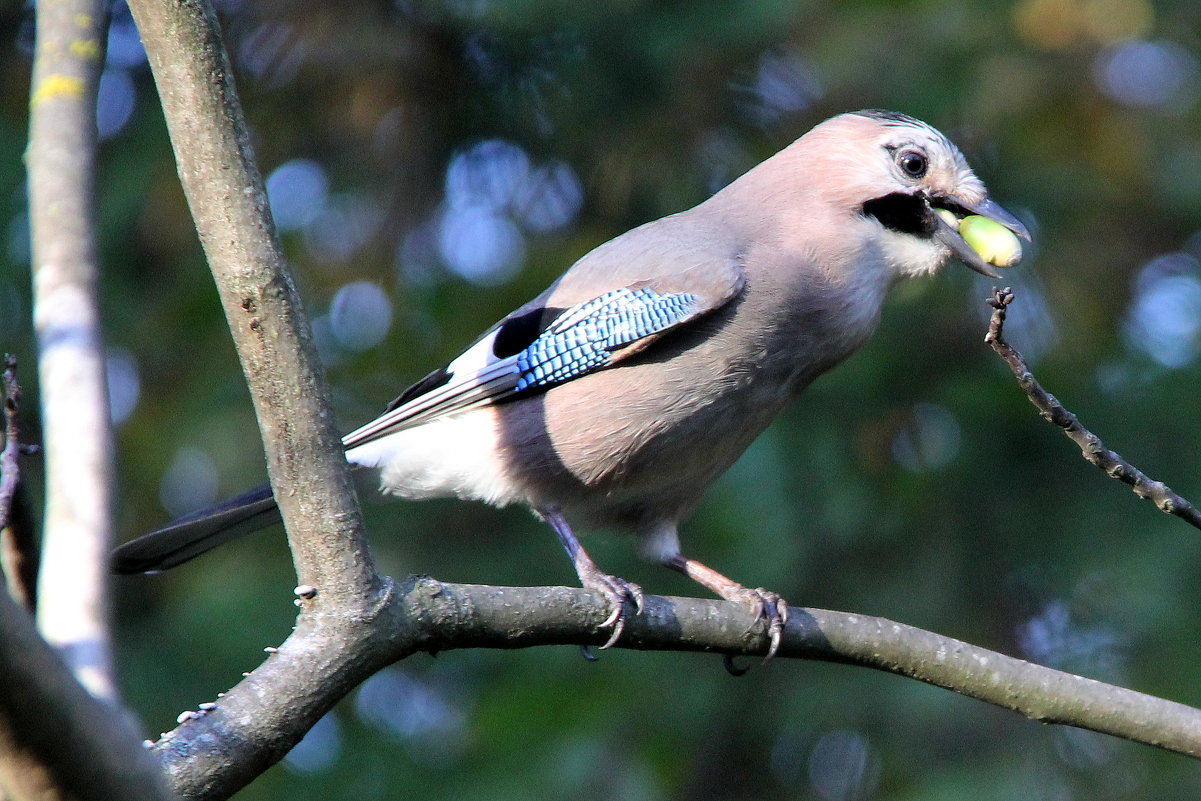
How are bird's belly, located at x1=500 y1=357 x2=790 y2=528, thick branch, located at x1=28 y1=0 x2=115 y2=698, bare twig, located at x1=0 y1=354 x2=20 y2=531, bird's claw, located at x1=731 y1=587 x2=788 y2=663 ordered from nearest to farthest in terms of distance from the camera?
thick branch, located at x1=28 y1=0 x2=115 y2=698 → bare twig, located at x1=0 y1=354 x2=20 y2=531 → bird's claw, located at x1=731 y1=587 x2=788 y2=663 → bird's belly, located at x1=500 y1=357 x2=790 y2=528

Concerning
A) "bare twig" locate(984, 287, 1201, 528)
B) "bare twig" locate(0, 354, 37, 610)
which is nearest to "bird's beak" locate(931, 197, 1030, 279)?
"bare twig" locate(984, 287, 1201, 528)

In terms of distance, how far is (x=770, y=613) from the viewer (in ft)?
9.50

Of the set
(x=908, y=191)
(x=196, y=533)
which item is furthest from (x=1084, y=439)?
(x=196, y=533)

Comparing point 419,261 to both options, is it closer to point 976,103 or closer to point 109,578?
point 976,103

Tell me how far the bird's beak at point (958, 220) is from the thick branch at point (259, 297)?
1.90m

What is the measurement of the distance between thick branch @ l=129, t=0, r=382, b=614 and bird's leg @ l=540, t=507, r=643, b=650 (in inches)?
21.6

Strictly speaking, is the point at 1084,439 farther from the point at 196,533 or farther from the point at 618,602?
the point at 196,533

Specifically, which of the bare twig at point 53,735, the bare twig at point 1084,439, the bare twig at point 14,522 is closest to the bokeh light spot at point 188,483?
the bare twig at point 14,522

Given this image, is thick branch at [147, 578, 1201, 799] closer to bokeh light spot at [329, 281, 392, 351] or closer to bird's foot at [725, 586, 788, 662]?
bird's foot at [725, 586, 788, 662]

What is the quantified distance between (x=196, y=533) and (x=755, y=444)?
230 cm

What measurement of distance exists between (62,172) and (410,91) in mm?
3942

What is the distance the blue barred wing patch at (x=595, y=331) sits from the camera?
349cm

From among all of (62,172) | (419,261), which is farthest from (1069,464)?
(62,172)

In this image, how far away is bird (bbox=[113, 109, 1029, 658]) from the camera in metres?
3.43
